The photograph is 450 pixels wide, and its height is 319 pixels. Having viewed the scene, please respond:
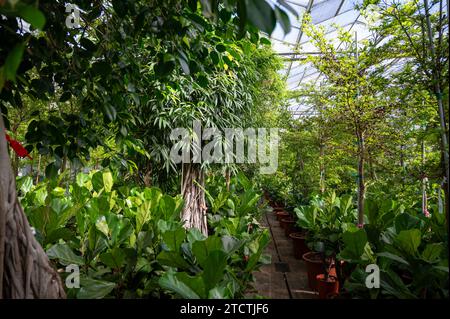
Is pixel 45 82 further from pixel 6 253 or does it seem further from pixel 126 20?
pixel 6 253

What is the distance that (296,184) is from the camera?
16.9 feet

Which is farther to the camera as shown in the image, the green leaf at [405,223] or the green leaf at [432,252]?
the green leaf at [405,223]

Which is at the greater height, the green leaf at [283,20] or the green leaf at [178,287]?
the green leaf at [283,20]

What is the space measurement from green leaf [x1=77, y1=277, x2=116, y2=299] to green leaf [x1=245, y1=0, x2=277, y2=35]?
41.8 inches

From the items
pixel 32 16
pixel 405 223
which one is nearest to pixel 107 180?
pixel 405 223

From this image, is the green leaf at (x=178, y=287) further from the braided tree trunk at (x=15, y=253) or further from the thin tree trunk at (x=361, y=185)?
the thin tree trunk at (x=361, y=185)

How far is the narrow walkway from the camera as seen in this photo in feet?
8.08

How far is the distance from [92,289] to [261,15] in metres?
1.10

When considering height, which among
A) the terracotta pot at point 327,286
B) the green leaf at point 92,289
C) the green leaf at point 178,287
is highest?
the green leaf at point 178,287

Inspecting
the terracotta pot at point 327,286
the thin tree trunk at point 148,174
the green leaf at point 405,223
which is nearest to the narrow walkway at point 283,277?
the terracotta pot at point 327,286

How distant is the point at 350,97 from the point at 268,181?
17.1 ft

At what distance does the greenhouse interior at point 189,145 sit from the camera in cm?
98
